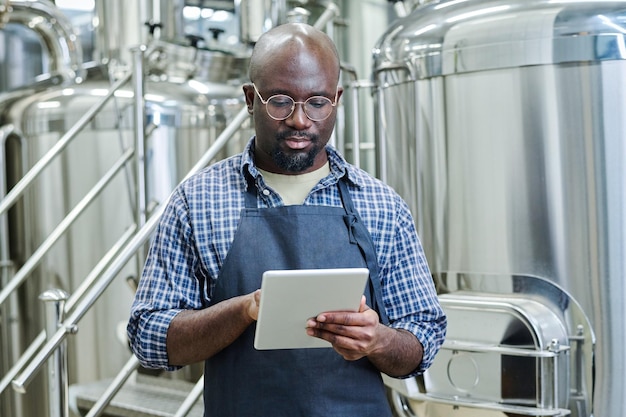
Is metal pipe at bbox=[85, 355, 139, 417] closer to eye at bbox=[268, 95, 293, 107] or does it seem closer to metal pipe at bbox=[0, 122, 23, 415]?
eye at bbox=[268, 95, 293, 107]

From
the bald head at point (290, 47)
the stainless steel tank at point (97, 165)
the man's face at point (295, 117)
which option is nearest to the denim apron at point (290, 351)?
the man's face at point (295, 117)

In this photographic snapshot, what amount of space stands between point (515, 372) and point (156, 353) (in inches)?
54.9

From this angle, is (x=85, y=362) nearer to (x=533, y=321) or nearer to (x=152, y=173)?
(x=152, y=173)

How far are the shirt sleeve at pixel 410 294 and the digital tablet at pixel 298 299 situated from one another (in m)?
0.25

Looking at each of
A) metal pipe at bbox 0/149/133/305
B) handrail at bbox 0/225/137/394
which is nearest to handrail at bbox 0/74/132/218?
metal pipe at bbox 0/149/133/305

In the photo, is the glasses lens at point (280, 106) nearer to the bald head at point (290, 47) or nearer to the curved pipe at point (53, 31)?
the bald head at point (290, 47)

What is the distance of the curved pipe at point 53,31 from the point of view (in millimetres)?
5170

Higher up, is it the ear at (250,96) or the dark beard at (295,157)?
the ear at (250,96)

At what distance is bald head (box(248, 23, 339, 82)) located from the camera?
71.0 inches

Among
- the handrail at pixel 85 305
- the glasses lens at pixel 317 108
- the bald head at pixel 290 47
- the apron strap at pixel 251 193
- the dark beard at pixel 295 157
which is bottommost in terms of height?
the handrail at pixel 85 305

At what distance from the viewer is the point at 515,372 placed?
2.85 m

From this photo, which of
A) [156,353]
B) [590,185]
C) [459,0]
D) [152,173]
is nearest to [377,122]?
[459,0]

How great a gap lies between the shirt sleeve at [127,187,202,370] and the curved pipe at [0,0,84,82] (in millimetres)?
3507

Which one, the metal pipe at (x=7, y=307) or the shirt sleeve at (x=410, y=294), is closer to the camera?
the shirt sleeve at (x=410, y=294)
